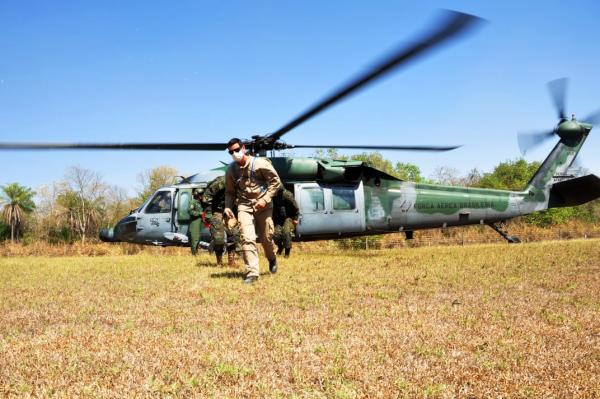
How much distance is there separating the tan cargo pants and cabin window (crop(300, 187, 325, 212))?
4794 mm

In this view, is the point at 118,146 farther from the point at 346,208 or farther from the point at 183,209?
the point at 346,208

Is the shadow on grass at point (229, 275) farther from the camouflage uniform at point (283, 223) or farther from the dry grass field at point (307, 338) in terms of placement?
the camouflage uniform at point (283, 223)

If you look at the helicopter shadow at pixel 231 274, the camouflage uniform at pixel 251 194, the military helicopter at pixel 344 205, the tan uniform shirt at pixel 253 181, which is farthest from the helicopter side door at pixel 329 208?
the tan uniform shirt at pixel 253 181

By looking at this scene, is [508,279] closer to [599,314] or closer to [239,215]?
[599,314]

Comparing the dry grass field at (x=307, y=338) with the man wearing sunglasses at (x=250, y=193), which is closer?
the dry grass field at (x=307, y=338)

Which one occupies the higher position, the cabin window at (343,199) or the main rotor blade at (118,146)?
the main rotor blade at (118,146)

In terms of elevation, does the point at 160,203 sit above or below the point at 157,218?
above

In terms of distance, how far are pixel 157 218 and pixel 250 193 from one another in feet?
22.3

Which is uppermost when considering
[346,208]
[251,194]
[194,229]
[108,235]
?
[251,194]

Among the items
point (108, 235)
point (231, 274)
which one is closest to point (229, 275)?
point (231, 274)

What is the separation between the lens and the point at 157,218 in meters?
13.2

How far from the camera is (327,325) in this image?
398cm

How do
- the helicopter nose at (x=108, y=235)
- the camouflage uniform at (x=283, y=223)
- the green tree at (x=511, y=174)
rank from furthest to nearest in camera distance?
the green tree at (x=511, y=174), the helicopter nose at (x=108, y=235), the camouflage uniform at (x=283, y=223)

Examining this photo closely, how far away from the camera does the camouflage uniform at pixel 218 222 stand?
984 cm
